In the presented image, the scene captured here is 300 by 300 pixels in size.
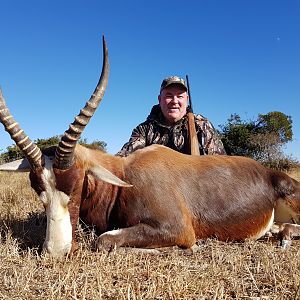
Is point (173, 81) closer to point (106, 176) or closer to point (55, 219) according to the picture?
point (106, 176)

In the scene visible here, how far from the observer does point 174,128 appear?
6.99 metres

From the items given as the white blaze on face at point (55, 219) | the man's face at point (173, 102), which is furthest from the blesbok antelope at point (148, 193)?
the man's face at point (173, 102)

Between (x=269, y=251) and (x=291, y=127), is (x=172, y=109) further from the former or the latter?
(x=291, y=127)

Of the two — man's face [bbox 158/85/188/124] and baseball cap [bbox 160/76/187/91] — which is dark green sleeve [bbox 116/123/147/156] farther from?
baseball cap [bbox 160/76/187/91]

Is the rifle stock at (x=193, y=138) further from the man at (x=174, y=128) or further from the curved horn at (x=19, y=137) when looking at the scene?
the curved horn at (x=19, y=137)

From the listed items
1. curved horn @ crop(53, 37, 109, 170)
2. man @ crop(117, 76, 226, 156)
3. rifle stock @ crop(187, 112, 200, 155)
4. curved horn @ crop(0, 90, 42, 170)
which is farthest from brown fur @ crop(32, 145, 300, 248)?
man @ crop(117, 76, 226, 156)

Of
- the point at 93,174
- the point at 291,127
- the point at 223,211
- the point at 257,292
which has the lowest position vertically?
the point at 257,292

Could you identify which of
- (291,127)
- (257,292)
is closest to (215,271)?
(257,292)

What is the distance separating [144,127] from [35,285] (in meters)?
4.29

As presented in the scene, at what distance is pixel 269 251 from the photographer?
4.00 m

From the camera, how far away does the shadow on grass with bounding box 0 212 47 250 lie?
4480 millimetres

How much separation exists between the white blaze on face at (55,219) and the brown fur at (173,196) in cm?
8

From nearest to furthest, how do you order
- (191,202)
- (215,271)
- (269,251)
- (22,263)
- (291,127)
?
(215,271), (22,263), (269,251), (191,202), (291,127)

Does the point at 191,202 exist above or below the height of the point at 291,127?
below
